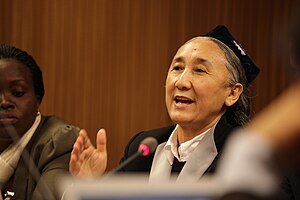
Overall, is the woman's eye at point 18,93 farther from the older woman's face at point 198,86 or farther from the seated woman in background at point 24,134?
the older woman's face at point 198,86

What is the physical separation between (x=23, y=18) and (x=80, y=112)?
565mm

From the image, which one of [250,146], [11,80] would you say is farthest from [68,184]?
[11,80]

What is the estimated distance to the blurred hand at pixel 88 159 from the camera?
53.1 inches

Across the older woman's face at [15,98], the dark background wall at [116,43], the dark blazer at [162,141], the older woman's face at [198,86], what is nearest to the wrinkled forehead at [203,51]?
the older woman's face at [198,86]

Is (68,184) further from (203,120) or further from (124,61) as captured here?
(124,61)

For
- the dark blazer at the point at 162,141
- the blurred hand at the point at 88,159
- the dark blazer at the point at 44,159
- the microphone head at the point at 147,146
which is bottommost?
the dark blazer at the point at 44,159

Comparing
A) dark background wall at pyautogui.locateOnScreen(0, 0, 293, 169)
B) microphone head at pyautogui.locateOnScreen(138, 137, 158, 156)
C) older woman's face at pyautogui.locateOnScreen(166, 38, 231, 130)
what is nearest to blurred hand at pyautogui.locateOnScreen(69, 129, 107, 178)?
microphone head at pyautogui.locateOnScreen(138, 137, 158, 156)

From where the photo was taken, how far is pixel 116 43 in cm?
291

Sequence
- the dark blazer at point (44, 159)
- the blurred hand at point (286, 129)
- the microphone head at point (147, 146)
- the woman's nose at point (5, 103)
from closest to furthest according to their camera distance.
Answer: the blurred hand at point (286, 129) → the microphone head at point (147, 146) → the dark blazer at point (44, 159) → the woman's nose at point (5, 103)

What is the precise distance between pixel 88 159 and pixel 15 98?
77 centimetres

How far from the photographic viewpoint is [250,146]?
354 mm

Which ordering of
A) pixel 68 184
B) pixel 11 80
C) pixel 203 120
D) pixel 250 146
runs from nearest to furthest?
pixel 250 146, pixel 68 184, pixel 203 120, pixel 11 80

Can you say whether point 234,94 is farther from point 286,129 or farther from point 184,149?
point 286,129

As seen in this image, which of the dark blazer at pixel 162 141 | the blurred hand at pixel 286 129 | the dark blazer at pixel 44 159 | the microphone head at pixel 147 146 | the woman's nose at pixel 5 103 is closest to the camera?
the blurred hand at pixel 286 129
